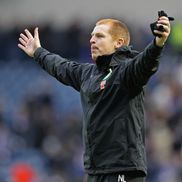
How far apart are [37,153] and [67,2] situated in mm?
6406

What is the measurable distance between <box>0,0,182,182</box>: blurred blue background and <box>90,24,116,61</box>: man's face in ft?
16.9

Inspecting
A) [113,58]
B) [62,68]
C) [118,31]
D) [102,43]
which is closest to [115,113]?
[113,58]

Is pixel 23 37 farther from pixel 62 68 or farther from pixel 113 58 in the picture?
pixel 113 58

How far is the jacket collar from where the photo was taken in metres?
7.09

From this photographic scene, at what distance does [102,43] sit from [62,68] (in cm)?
63

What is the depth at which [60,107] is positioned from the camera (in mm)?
15758

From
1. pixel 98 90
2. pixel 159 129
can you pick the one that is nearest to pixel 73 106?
pixel 159 129

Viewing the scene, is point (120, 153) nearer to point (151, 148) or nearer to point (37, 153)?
point (151, 148)

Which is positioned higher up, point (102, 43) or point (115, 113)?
point (102, 43)

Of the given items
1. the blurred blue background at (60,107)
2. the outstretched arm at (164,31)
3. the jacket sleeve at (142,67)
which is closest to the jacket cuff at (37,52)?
the jacket sleeve at (142,67)

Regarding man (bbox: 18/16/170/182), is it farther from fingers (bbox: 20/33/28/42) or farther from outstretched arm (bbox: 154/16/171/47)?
fingers (bbox: 20/33/28/42)

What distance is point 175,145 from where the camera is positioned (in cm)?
1282

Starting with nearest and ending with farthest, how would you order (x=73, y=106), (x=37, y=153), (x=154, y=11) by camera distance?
1. (x=37, y=153)
2. (x=73, y=106)
3. (x=154, y=11)

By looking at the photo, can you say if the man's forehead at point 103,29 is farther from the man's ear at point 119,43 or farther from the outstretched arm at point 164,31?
the outstretched arm at point 164,31
